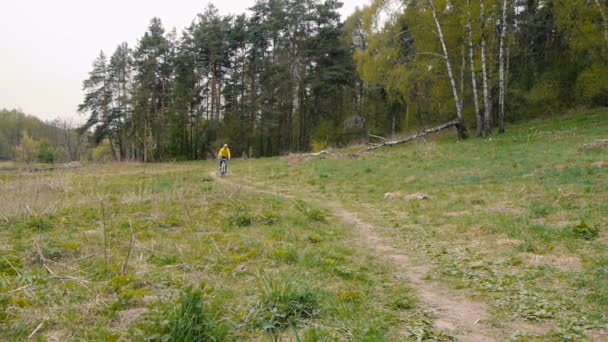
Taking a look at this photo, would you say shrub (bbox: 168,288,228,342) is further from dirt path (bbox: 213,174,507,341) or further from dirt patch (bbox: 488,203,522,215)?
dirt patch (bbox: 488,203,522,215)

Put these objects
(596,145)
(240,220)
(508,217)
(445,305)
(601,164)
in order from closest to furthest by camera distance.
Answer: (445,305)
(508,217)
(240,220)
(601,164)
(596,145)

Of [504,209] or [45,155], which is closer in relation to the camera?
[504,209]

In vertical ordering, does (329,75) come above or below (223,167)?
above

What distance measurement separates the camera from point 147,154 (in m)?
44.1

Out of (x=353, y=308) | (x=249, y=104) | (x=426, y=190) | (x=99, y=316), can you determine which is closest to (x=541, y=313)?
(x=353, y=308)

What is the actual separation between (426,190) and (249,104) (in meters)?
30.8

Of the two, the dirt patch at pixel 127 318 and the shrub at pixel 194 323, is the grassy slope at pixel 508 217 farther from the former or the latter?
the dirt patch at pixel 127 318

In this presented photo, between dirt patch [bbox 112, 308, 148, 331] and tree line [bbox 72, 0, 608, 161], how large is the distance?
68.3 feet

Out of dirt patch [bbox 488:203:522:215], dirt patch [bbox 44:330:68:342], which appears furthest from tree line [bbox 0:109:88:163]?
dirt patch [bbox 44:330:68:342]

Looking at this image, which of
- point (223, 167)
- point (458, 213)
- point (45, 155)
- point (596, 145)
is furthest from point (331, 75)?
point (45, 155)

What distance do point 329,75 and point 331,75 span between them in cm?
26

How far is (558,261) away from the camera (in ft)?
16.7

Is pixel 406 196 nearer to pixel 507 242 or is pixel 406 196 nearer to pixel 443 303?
pixel 507 242

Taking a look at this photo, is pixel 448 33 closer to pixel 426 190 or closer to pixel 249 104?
pixel 426 190
